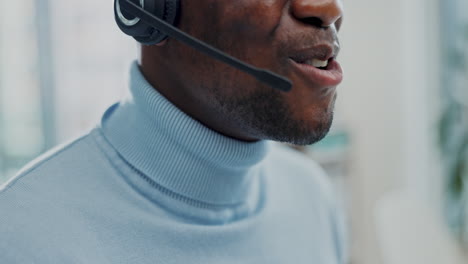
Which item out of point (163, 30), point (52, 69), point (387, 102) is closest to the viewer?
point (163, 30)

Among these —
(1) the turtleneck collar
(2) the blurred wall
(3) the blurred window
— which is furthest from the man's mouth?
(2) the blurred wall

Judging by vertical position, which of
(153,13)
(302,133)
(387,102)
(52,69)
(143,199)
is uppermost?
(153,13)

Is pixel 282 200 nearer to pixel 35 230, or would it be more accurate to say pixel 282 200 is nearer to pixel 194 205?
pixel 194 205

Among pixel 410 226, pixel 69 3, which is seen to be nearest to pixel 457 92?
pixel 410 226

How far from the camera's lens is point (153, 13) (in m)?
0.63

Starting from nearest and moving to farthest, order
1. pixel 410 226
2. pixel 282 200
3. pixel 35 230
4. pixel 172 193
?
pixel 35 230, pixel 172 193, pixel 282 200, pixel 410 226

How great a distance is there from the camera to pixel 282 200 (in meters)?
0.90

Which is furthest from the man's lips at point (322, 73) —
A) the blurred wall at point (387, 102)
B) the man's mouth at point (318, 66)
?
the blurred wall at point (387, 102)

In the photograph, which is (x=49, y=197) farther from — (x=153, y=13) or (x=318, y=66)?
(x=318, y=66)

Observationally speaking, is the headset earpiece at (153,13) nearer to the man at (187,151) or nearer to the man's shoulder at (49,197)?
the man at (187,151)

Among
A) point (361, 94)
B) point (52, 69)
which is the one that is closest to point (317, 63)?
point (52, 69)

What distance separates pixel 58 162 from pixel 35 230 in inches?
4.4

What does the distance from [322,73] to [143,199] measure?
29 cm

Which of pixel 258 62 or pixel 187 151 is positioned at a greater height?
pixel 258 62
